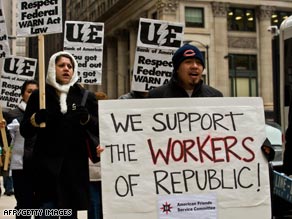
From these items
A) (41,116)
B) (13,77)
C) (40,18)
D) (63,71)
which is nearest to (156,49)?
(40,18)

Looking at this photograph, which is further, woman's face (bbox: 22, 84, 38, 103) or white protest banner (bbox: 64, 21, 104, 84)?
white protest banner (bbox: 64, 21, 104, 84)

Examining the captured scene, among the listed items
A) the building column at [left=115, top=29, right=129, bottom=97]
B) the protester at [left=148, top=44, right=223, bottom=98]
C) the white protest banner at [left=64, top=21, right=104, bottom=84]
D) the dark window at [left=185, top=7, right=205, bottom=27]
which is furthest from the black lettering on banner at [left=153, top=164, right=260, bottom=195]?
the building column at [left=115, top=29, right=129, bottom=97]

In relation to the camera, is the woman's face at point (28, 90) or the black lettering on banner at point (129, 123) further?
the woman's face at point (28, 90)

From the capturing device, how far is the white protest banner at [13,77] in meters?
11.2

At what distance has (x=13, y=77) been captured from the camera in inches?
447

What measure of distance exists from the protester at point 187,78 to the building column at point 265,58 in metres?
51.6

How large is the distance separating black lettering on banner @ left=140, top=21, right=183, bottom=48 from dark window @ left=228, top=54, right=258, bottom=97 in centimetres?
4698

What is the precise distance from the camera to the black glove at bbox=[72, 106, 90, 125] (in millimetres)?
4656

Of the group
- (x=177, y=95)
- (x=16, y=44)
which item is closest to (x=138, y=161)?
(x=177, y=95)

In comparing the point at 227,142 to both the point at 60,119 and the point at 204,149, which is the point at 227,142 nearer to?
the point at 204,149

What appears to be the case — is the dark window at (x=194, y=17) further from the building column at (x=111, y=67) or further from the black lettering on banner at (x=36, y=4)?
the black lettering on banner at (x=36, y=4)

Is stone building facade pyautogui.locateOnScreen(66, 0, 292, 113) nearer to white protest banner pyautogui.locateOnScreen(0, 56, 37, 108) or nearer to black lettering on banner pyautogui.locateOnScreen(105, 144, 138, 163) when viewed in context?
white protest banner pyautogui.locateOnScreen(0, 56, 37, 108)

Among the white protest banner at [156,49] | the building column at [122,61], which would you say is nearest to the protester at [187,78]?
the white protest banner at [156,49]

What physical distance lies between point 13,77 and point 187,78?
7.57m
